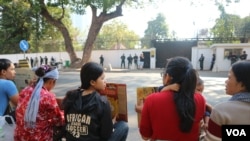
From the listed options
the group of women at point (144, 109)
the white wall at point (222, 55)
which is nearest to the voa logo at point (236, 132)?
the group of women at point (144, 109)

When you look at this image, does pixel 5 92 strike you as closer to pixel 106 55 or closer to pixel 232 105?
pixel 232 105

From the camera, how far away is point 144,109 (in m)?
2.40

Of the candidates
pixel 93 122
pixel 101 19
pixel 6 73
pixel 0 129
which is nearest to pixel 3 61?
pixel 6 73

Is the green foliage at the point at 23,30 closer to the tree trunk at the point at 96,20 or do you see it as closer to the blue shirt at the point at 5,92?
the tree trunk at the point at 96,20

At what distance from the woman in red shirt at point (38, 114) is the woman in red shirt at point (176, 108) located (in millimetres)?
1001

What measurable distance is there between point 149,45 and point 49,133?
3133 cm

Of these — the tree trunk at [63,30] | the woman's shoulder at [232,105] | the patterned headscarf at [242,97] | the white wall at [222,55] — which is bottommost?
the white wall at [222,55]

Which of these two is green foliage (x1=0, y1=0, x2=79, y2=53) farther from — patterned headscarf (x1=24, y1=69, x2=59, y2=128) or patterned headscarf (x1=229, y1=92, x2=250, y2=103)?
patterned headscarf (x1=229, y1=92, x2=250, y2=103)

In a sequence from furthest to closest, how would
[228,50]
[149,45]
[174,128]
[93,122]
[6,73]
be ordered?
[149,45] → [228,50] → [6,73] → [93,122] → [174,128]

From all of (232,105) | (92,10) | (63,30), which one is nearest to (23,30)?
(63,30)

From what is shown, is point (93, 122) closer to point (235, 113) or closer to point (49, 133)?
point (49, 133)

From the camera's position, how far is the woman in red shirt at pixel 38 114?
2863mm

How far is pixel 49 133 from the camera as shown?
3020 mm

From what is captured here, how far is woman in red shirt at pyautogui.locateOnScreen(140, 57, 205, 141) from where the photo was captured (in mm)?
2289
